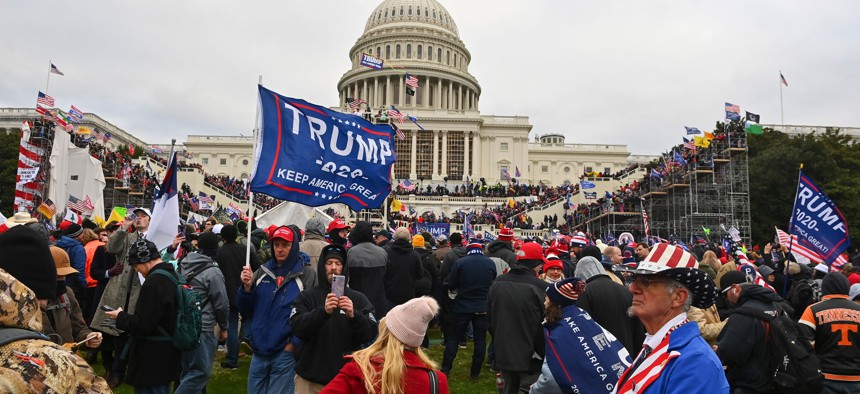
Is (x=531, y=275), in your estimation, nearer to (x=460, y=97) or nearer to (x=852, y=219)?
(x=852, y=219)

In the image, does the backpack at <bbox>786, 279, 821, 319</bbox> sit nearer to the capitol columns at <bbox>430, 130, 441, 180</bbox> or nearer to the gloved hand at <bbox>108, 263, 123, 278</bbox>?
the gloved hand at <bbox>108, 263, 123, 278</bbox>

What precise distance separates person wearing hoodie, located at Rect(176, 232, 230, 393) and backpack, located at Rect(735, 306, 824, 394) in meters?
4.74

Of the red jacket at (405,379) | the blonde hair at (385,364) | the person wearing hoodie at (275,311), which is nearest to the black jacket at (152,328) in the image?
the person wearing hoodie at (275,311)

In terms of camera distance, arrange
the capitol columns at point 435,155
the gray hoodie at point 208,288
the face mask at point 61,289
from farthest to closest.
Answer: the capitol columns at point 435,155 → the gray hoodie at point 208,288 → the face mask at point 61,289

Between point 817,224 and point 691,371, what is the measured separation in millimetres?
8488

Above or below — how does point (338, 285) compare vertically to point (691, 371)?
above

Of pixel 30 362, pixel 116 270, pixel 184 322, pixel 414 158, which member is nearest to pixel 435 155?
pixel 414 158

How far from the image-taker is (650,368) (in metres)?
2.79

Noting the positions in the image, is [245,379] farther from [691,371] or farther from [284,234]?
[691,371]

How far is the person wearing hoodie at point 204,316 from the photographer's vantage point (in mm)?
6035

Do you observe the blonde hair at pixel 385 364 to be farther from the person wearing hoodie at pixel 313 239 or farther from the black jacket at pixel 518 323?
the person wearing hoodie at pixel 313 239

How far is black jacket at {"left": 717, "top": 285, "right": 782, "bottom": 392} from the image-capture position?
4.95 metres

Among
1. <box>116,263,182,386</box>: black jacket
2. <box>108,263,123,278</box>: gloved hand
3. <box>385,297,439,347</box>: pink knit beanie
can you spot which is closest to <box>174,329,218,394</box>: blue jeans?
<box>116,263,182,386</box>: black jacket

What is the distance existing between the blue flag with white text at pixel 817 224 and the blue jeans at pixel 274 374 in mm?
7515
